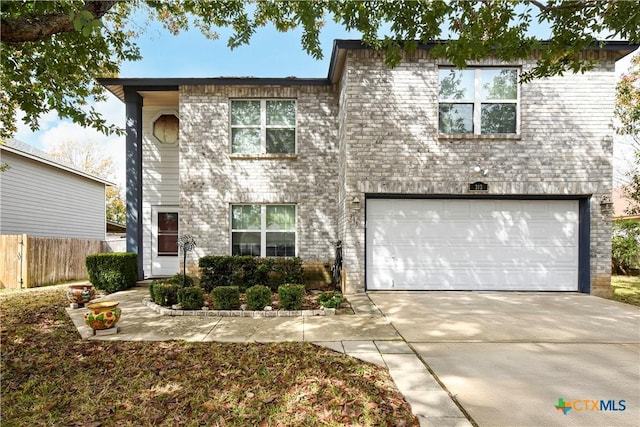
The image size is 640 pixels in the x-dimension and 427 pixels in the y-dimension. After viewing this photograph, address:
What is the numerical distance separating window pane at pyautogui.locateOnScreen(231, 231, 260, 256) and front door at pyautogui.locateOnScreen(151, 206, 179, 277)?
7.02 feet

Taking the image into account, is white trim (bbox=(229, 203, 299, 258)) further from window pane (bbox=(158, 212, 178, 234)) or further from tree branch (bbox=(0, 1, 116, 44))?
tree branch (bbox=(0, 1, 116, 44))

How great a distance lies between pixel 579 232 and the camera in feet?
24.6

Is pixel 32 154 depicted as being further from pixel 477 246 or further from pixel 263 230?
pixel 477 246

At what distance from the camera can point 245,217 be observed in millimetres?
8812

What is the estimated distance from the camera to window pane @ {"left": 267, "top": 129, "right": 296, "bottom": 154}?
8.85m

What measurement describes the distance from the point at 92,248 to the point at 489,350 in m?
13.9

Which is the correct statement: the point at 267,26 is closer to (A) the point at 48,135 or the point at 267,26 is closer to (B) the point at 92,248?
(B) the point at 92,248

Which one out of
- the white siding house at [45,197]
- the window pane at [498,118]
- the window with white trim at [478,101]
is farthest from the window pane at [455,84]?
the white siding house at [45,197]

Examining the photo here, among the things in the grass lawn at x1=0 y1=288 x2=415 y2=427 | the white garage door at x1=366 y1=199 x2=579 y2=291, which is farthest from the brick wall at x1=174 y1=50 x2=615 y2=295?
the grass lawn at x1=0 y1=288 x2=415 y2=427

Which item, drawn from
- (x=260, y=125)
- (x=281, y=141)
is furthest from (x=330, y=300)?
→ (x=260, y=125)

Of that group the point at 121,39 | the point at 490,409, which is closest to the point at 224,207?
the point at 121,39

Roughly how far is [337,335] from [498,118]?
260 inches

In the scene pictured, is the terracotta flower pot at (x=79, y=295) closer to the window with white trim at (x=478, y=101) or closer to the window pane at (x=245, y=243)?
the window pane at (x=245, y=243)

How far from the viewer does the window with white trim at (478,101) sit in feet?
24.4
